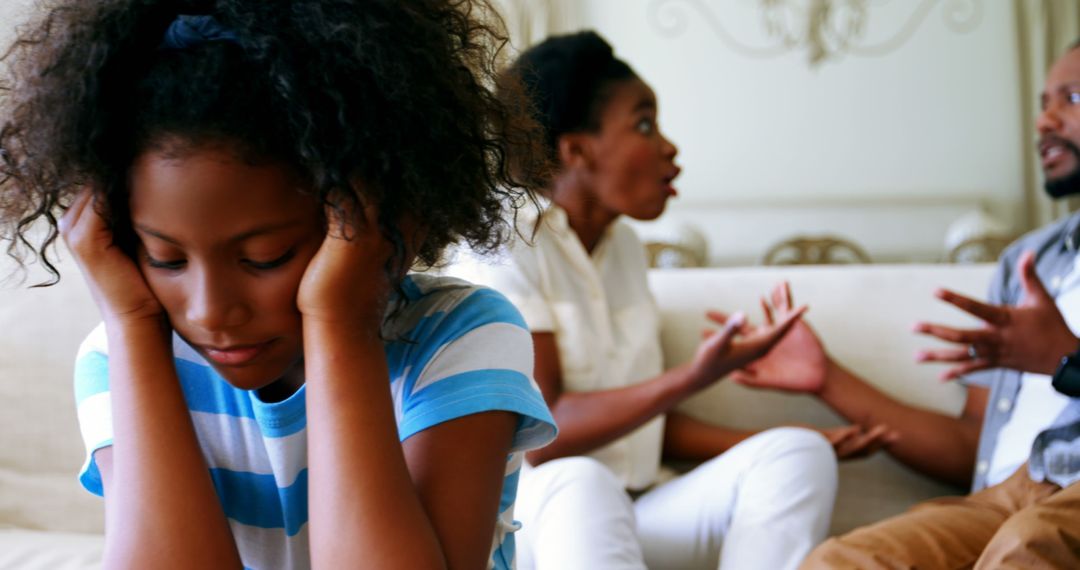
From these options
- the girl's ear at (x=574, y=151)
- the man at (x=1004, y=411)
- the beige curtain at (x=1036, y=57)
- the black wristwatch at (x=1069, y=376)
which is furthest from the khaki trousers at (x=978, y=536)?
the beige curtain at (x=1036, y=57)

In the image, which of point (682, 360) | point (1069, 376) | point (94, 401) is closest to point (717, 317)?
point (682, 360)

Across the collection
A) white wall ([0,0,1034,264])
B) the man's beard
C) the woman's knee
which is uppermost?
the man's beard

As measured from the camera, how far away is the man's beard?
1.87 m

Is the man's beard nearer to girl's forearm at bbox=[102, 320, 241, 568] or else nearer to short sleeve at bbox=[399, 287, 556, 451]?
short sleeve at bbox=[399, 287, 556, 451]

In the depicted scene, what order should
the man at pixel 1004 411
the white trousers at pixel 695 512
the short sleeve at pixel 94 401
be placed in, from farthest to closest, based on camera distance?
the white trousers at pixel 695 512 < the man at pixel 1004 411 < the short sleeve at pixel 94 401

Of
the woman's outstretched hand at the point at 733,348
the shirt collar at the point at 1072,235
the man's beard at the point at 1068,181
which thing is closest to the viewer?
the woman's outstretched hand at the point at 733,348

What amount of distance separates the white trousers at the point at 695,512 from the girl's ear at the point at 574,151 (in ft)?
1.75

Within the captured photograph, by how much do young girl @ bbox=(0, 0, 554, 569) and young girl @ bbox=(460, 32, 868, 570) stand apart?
0.47 meters

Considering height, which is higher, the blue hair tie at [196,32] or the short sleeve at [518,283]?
the blue hair tie at [196,32]

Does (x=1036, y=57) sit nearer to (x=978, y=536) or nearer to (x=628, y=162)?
(x=628, y=162)

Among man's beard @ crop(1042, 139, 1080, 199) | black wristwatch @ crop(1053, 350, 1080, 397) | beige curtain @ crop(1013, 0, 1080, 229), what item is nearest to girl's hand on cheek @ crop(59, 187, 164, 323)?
black wristwatch @ crop(1053, 350, 1080, 397)

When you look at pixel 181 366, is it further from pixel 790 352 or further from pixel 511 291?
pixel 790 352

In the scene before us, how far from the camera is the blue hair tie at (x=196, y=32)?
0.81m

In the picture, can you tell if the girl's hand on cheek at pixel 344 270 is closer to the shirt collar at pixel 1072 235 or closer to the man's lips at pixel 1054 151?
the shirt collar at pixel 1072 235
